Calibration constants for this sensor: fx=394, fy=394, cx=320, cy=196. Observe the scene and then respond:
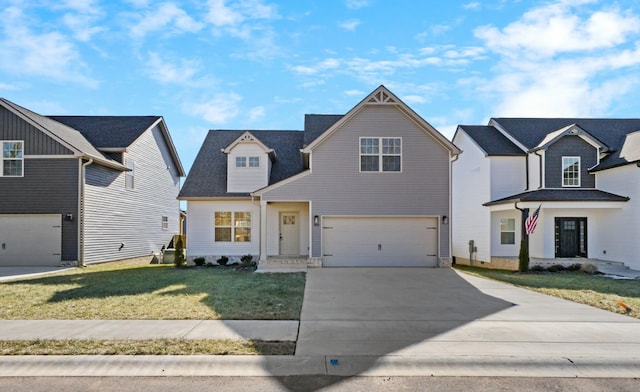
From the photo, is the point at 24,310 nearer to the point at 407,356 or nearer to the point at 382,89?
the point at 407,356

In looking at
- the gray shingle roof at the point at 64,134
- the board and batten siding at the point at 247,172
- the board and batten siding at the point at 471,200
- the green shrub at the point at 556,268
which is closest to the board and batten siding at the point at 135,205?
the gray shingle roof at the point at 64,134

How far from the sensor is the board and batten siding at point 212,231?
18812mm

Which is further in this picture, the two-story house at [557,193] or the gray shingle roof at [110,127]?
the gray shingle roof at [110,127]

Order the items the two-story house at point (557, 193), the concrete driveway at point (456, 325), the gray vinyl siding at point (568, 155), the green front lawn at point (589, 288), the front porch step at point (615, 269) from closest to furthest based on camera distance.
A: 1. the concrete driveway at point (456, 325)
2. the green front lawn at point (589, 288)
3. the front porch step at point (615, 269)
4. the two-story house at point (557, 193)
5. the gray vinyl siding at point (568, 155)

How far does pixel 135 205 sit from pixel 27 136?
5.98m

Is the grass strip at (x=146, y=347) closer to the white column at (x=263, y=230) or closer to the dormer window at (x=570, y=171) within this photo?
the white column at (x=263, y=230)

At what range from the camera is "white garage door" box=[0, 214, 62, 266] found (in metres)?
17.2

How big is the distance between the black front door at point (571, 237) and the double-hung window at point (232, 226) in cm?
1468

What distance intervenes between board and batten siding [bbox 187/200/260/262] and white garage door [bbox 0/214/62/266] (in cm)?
552

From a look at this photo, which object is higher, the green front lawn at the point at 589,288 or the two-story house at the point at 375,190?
the two-story house at the point at 375,190

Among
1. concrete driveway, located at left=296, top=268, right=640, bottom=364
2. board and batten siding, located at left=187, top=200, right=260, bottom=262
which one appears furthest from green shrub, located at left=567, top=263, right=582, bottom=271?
board and batten siding, located at left=187, top=200, right=260, bottom=262

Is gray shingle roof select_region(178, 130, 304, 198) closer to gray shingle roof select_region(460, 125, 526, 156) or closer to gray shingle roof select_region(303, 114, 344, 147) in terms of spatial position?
gray shingle roof select_region(303, 114, 344, 147)

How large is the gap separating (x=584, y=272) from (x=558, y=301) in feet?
28.5

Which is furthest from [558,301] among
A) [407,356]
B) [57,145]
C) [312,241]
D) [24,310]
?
[57,145]
